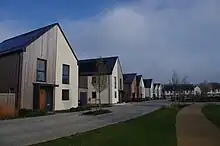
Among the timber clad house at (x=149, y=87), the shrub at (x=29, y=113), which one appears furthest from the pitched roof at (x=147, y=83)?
the shrub at (x=29, y=113)

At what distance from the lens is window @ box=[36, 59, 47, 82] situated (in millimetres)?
26781

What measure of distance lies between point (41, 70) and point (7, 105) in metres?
6.25

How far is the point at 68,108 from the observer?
3108 centimetres

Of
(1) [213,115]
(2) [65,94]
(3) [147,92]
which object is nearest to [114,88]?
(2) [65,94]

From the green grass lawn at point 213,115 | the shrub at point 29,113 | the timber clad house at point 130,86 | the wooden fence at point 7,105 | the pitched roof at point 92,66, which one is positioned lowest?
the green grass lawn at point 213,115

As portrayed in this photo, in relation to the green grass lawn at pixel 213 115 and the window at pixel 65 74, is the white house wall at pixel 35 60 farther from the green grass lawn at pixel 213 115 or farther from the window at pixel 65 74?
the green grass lawn at pixel 213 115

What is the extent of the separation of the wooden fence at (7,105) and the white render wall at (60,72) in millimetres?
6818

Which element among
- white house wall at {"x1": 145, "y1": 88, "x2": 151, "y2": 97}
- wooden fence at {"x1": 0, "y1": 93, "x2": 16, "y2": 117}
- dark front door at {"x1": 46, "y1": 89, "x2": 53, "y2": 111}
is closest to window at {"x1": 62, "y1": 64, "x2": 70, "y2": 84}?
dark front door at {"x1": 46, "y1": 89, "x2": 53, "y2": 111}

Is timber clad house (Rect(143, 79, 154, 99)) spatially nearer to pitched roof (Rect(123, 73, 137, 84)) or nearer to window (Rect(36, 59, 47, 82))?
pitched roof (Rect(123, 73, 137, 84))

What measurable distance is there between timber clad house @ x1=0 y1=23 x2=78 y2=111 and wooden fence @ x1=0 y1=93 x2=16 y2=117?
134 cm

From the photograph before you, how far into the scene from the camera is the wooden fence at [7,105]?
70.1 feet

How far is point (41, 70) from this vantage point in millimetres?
27219

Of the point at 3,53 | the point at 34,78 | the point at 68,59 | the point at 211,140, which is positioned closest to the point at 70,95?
the point at 68,59

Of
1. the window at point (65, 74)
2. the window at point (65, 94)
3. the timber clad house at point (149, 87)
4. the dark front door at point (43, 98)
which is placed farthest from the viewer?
the timber clad house at point (149, 87)
